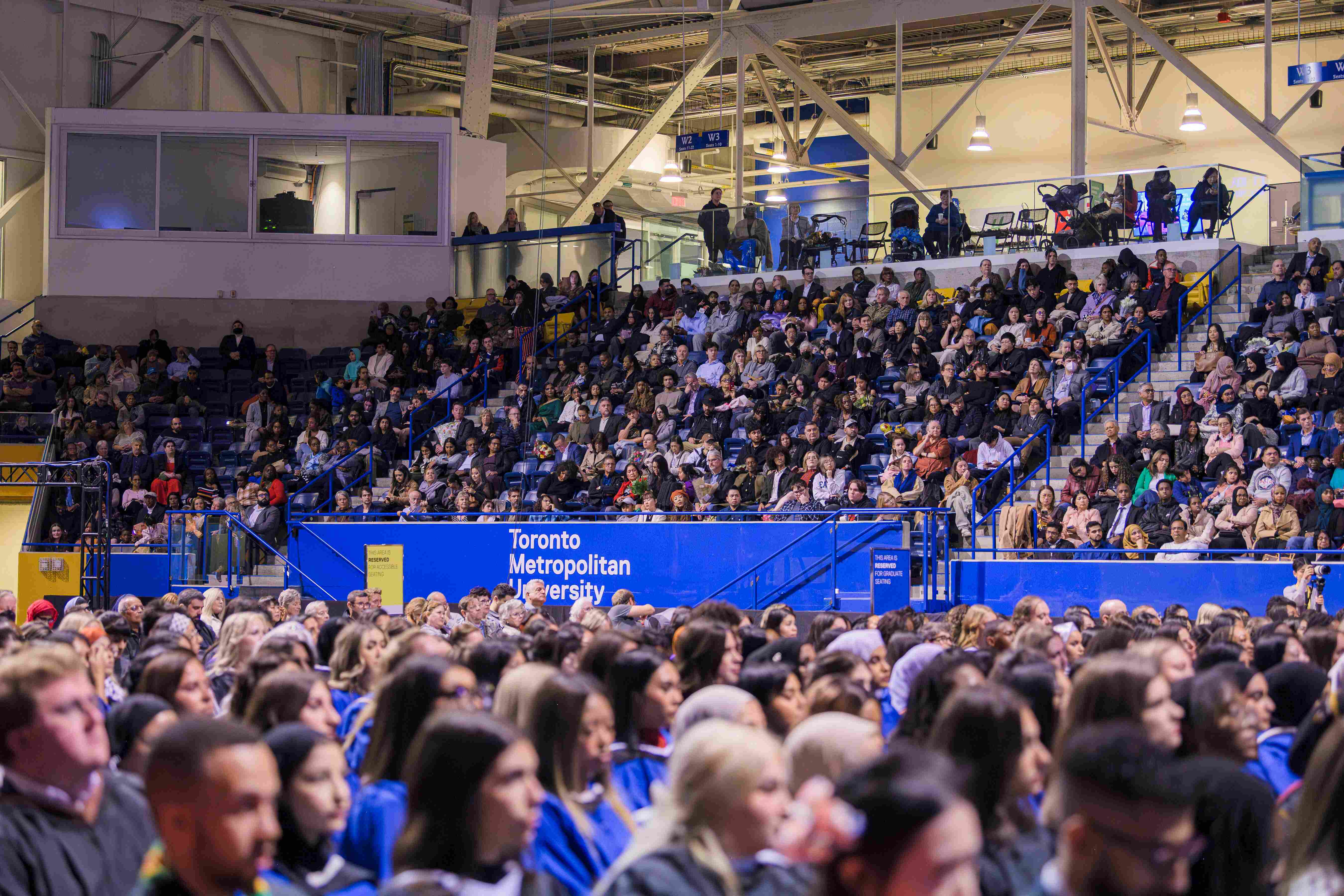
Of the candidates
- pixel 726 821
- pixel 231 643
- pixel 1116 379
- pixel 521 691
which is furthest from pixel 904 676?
pixel 1116 379

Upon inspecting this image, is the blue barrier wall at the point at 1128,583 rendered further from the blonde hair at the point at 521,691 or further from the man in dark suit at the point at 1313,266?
the blonde hair at the point at 521,691

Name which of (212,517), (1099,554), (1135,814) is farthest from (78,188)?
(1135,814)

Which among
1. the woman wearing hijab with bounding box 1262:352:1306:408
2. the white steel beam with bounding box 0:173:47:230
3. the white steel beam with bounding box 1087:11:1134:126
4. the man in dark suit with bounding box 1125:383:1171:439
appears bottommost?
the man in dark suit with bounding box 1125:383:1171:439

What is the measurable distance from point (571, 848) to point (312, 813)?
2.24ft

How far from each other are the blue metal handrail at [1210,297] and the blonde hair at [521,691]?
18140 mm

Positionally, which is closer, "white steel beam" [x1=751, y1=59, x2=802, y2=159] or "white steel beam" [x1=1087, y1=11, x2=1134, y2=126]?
"white steel beam" [x1=1087, y1=11, x2=1134, y2=126]

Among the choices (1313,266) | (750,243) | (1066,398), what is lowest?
(1066,398)

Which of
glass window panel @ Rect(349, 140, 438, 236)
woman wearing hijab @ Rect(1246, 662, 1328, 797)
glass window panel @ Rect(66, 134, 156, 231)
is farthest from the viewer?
glass window panel @ Rect(349, 140, 438, 236)

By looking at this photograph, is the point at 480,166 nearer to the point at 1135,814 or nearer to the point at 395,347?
the point at 395,347

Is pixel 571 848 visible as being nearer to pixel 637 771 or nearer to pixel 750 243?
pixel 637 771

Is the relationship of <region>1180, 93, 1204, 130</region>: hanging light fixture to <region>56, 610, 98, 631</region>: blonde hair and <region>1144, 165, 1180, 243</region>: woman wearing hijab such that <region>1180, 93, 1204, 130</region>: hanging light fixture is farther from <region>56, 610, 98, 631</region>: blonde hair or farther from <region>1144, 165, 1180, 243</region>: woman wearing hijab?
<region>56, 610, 98, 631</region>: blonde hair

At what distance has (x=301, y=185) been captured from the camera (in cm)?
3089

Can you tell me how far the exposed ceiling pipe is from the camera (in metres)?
35.2

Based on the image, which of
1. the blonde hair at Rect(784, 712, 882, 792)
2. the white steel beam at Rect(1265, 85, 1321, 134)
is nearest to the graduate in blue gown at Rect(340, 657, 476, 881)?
the blonde hair at Rect(784, 712, 882, 792)
